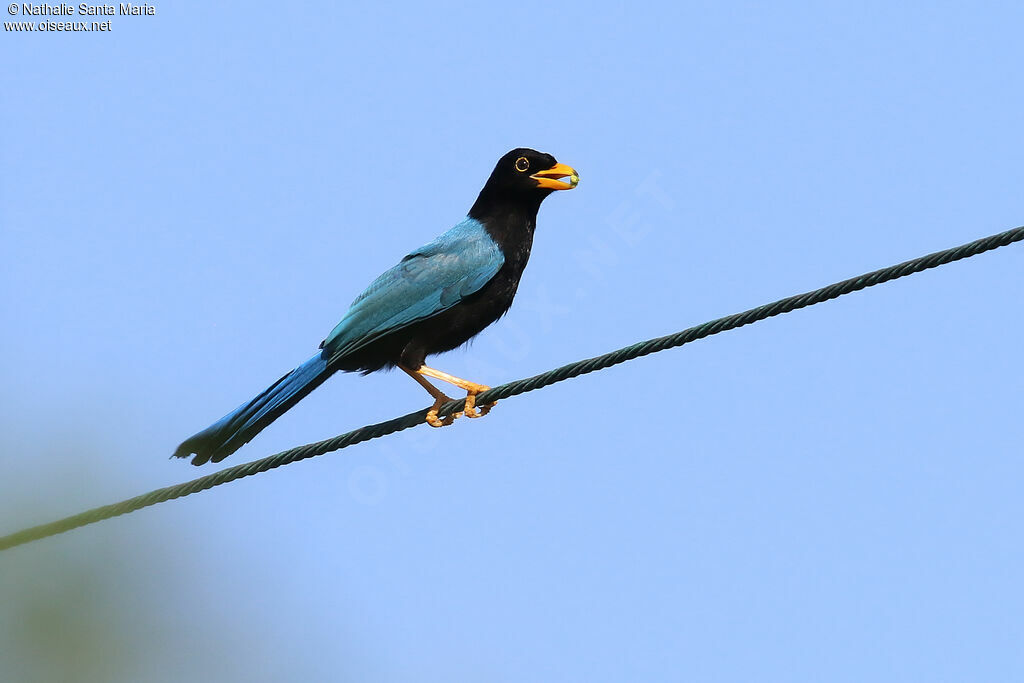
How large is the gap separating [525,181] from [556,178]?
0.23 meters

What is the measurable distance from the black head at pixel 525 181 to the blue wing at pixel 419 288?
0.52m

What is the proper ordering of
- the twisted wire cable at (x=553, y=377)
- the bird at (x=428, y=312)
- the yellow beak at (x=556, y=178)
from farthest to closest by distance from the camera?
the yellow beak at (x=556, y=178), the bird at (x=428, y=312), the twisted wire cable at (x=553, y=377)

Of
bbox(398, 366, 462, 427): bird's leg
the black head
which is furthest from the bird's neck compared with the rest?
bbox(398, 366, 462, 427): bird's leg

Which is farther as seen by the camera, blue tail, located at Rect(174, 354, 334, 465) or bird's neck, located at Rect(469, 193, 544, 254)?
bird's neck, located at Rect(469, 193, 544, 254)

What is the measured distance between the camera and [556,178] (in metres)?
9.34

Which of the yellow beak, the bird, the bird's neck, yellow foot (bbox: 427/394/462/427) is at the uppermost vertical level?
the yellow beak

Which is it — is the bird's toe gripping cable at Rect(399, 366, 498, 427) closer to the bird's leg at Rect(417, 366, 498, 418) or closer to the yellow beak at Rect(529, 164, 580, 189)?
the bird's leg at Rect(417, 366, 498, 418)

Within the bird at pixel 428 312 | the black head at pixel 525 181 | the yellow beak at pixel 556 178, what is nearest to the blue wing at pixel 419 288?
the bird at pixel 428 312

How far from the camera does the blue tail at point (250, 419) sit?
25.4 ft

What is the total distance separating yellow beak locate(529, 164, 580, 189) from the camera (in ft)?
30.5

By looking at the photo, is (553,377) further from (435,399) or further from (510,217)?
(510,217)

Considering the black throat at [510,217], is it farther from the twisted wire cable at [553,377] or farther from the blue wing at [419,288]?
the twisted wire cable at [553,377]

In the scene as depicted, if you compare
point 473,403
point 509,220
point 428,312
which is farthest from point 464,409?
point 509,220

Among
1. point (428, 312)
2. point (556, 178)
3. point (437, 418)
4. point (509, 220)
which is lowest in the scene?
point (437, 418)
